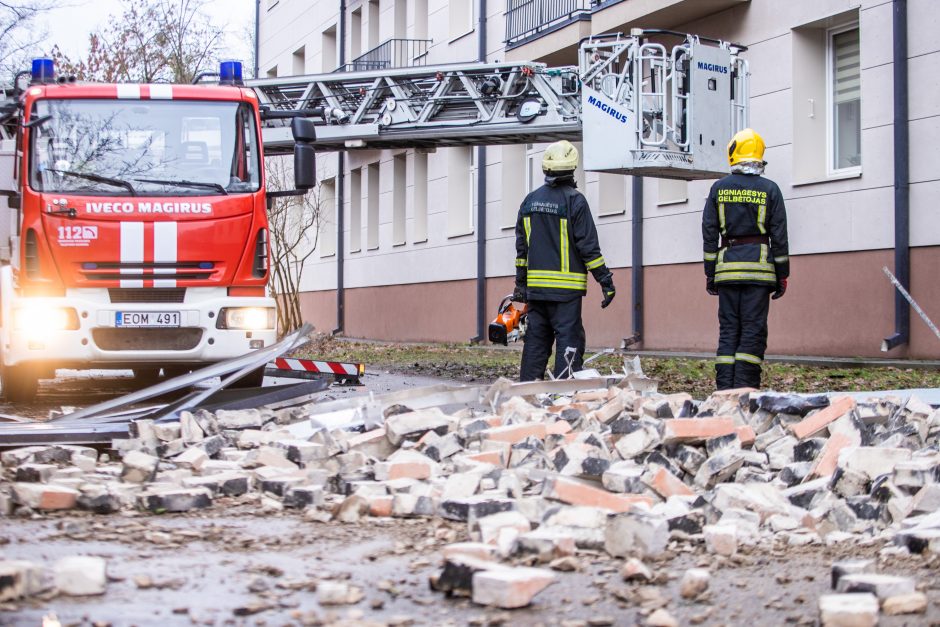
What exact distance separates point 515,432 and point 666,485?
1.23 m

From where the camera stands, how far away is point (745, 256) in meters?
8.89

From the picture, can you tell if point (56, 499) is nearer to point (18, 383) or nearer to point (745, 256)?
Answer: point (745, 256)

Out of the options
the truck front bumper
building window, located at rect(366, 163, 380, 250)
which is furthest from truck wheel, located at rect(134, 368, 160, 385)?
building window, located at rect(366, 163, 380, 250)

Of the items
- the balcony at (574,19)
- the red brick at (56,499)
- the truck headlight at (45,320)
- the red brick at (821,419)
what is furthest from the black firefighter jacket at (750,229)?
the balcony at (574,19)

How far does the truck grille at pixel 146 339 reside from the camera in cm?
1004

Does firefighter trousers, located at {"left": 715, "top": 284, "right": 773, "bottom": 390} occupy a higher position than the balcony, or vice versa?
the balcony

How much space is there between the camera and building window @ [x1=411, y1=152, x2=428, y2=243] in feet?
86.9

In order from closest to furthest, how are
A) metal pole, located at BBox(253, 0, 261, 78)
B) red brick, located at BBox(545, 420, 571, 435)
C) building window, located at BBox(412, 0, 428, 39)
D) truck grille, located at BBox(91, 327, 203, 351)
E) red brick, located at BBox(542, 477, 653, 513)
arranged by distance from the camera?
red brick, located at BBox(542, 477, 653, 513)
red brick, located at BBox(545, 420, 571, 435)
truck grille, located at BBox(91, 327, 203, 351)
building window, located at BBox(412, 0, 428, 39)
metal pole, located at BBox(253, 0, 261, 78)

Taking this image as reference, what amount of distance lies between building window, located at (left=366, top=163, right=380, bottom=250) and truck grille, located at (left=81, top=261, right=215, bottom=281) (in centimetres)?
1888

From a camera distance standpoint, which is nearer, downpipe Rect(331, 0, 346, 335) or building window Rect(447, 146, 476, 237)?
building window Rect(447, 146, 476, 237)

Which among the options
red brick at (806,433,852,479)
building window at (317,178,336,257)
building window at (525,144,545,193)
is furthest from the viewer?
building window at (317,178,336,257)

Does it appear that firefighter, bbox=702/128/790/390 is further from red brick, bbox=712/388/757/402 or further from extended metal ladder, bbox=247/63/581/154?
extended metal ladder, bbox=247/63/581/154

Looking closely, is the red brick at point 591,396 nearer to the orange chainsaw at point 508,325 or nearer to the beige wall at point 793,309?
the beige wall at point 793,309

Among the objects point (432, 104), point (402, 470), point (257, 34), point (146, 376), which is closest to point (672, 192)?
point (432, 104)
